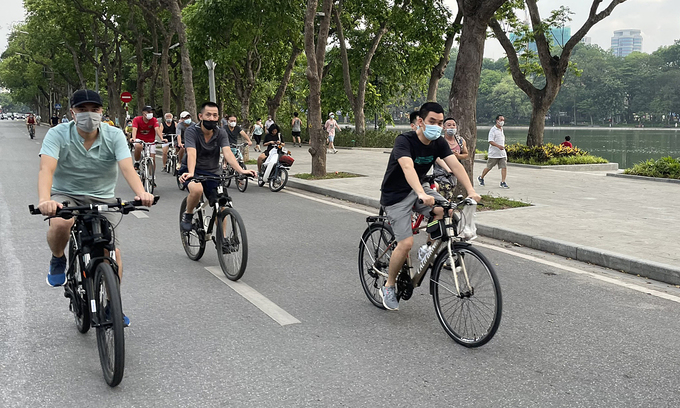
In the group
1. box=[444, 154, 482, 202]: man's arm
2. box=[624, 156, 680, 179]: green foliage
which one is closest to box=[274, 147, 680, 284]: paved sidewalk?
box=[624, 156, 680, 179]: green foliage

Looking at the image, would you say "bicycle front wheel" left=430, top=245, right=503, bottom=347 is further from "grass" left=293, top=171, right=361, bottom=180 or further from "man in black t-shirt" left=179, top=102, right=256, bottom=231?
"grass" left=293, top=171, right=361, bottom=180

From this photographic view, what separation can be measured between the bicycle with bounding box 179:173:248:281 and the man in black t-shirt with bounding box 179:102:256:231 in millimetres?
113

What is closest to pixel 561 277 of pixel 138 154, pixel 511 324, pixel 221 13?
pixel 511 324

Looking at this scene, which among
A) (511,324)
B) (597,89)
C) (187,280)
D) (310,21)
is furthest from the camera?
(597,89)

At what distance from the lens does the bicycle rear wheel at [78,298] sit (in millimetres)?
4594

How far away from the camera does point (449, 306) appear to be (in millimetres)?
4984

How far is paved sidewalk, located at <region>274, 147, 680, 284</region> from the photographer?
774 centimetres

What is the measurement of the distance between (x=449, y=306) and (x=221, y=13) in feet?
62.6

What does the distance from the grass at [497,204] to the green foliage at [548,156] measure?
999 centimetres

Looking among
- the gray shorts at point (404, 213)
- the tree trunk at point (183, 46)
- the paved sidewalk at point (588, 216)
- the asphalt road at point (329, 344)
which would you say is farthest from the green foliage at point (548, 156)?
the gray shorts at point (404, 213)

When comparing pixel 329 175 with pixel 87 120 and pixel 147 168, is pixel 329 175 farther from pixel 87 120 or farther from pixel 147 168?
pixel 87 120

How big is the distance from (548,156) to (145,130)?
12.7 meters

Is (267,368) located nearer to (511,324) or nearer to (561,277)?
(511,324)

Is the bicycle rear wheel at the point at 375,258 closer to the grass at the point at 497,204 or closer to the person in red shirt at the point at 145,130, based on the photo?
the grass at the point at 497,204
